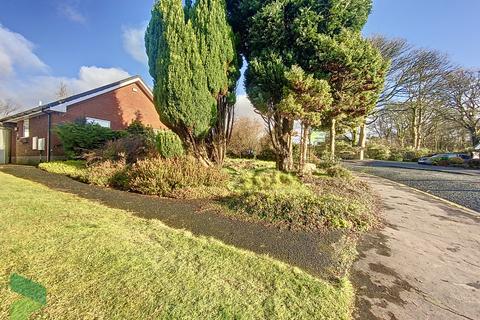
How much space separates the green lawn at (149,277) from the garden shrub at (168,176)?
8.62ft

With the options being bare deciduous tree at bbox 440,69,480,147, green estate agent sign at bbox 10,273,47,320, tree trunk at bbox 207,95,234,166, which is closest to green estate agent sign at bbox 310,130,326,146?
tree trunk at bbox 207,95,234,166

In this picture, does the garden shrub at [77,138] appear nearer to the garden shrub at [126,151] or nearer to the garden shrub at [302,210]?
the garden shrub at [126,151]

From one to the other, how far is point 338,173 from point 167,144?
6.94 meters

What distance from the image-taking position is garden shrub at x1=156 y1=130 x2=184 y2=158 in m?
7.20

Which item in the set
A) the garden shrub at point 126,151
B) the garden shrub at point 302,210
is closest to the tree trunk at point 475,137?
the garden shrub at point 302,210

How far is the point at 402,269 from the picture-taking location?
3270 millimetres

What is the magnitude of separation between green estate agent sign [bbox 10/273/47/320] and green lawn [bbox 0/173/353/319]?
0.17 feet

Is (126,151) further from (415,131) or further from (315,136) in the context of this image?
(415,131)

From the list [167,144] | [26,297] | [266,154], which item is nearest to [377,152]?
[266,154]

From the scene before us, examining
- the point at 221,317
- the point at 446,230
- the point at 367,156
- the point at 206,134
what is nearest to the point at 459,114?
the point at 367,156

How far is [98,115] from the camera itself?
1495cm

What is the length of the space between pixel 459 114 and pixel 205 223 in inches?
1350

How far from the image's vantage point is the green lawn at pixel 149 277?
208 cm

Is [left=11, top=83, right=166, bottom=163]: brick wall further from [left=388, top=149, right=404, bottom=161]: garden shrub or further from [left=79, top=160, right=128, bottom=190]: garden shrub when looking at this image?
[left=388, top=149, right=404, bottom=161]: garden shrub
